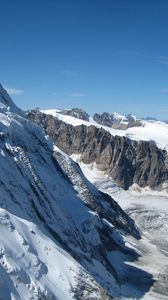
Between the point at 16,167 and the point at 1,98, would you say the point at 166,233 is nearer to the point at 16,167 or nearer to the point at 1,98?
the point at 1,98

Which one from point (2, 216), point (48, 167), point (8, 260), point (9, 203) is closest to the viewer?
point (8, 260)

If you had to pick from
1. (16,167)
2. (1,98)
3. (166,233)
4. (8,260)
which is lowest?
(166,233)

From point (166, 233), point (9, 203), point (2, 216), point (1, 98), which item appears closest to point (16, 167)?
point (9, 203)

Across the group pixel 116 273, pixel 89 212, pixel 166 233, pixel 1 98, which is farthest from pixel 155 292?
pixel 166 233

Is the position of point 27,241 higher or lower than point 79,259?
higher

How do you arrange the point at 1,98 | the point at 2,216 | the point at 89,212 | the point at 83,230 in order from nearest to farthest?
1. the point at 2,216
2. the point at 83,230
3. the point at 89,212
4. the point at 1,98

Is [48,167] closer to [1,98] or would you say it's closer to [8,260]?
[1,98]

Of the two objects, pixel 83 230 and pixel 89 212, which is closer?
pixel 83 230
